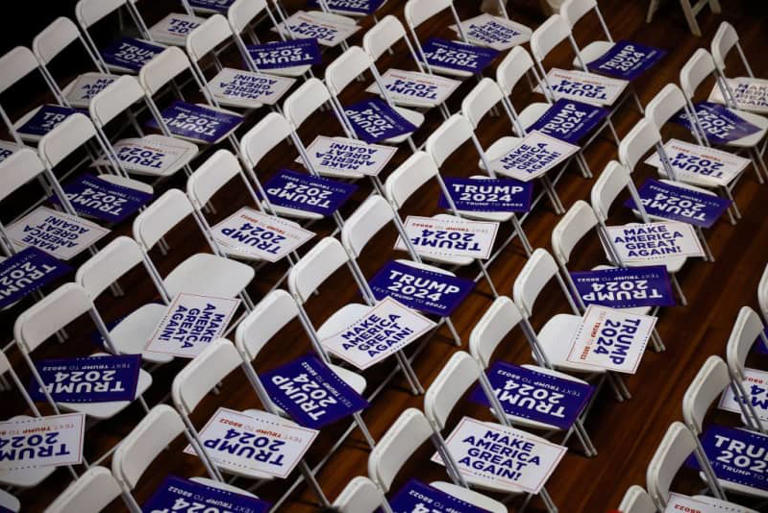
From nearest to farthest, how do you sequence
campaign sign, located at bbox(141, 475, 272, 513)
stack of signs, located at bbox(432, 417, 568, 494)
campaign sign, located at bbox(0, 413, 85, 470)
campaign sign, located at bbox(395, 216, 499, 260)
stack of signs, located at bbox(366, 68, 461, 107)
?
campaign sign, located at bbox(141, 475, 272, 513)
stack of signs, located at bbox(432, 417, 568, 494)
campaign sign, located at bbox(0, 413, 85, 470)
campaign sign, located at bbox(395, 216, 499, 260)
stack of signs, located at bbox(366, 68, 461, 107)

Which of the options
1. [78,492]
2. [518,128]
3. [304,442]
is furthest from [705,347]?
[78,492]

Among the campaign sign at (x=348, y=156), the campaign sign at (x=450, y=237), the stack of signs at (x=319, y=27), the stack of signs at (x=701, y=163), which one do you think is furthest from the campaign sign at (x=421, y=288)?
the stack of signs at (x=319, y=27)

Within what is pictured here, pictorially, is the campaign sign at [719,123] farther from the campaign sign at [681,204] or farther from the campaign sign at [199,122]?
the campaign sign at [199,122]

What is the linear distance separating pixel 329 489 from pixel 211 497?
36.0 inches

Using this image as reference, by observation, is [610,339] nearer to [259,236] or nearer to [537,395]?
[537,395]

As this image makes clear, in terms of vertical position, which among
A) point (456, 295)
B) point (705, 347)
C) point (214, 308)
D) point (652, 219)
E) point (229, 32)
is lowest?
point (705, 347)

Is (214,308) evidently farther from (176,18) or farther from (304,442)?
(176,18)

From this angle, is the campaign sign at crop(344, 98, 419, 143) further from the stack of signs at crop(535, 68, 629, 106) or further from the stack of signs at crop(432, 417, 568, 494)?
the stack of signs at crop(432, 417, 568, 494)

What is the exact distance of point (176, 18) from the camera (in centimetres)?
860

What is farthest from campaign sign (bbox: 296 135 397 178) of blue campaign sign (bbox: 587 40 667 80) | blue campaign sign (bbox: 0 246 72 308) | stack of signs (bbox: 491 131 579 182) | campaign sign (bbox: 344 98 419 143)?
blue campaign sign (bbox: 587 40 667 80)

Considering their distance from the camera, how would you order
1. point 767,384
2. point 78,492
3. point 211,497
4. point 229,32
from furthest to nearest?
1. point 229,32
2. point 767,384
3. point 211,497
4. point 78,492

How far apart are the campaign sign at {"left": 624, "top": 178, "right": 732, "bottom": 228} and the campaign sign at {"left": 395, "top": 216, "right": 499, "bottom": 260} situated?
1022 mm

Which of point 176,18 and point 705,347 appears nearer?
point 705,347

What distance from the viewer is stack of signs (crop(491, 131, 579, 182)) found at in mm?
6875
